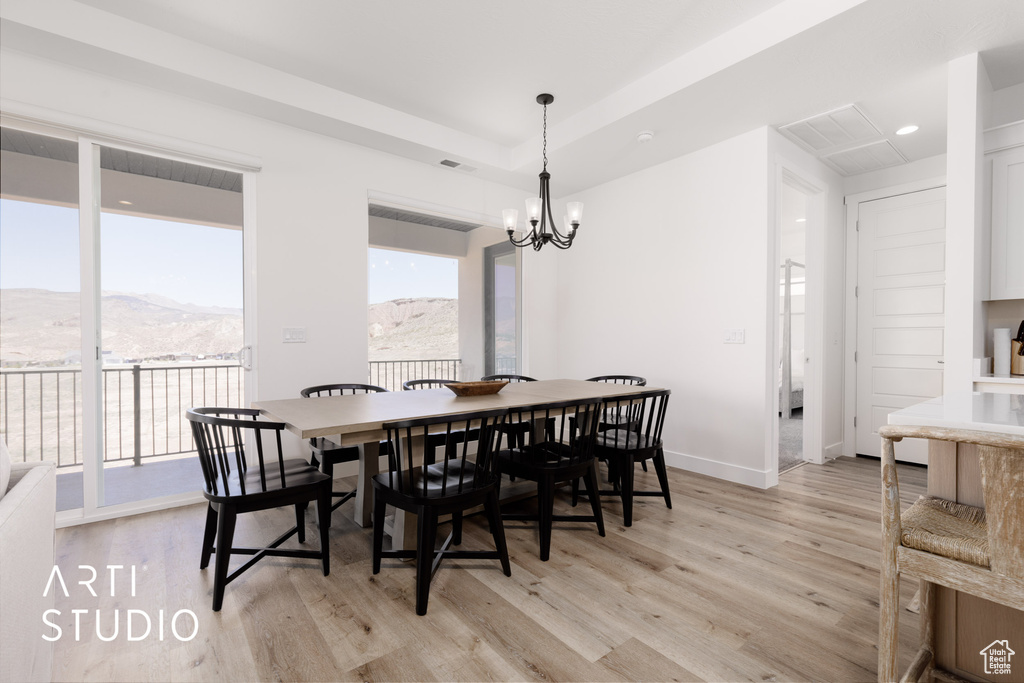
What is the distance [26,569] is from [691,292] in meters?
4.06

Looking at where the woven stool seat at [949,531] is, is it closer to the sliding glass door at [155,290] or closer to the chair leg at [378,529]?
the chair leg at [378,529]

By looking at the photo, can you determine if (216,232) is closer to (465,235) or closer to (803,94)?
(465,235)

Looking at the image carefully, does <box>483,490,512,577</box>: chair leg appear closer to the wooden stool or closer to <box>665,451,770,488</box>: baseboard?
the wooden stool

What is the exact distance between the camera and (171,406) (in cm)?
422

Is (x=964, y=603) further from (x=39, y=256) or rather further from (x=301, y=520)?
(x=39, y=256)

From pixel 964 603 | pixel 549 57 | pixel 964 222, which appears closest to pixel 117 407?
pixel 549 57

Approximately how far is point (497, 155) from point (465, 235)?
158cm

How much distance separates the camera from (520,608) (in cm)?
189

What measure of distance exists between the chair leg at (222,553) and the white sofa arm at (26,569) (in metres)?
0.50

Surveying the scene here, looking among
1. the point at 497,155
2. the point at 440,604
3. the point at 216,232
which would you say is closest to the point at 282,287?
the point at 216,232

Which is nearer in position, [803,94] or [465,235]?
[803,94]

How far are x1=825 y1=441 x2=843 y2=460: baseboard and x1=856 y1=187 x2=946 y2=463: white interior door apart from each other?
0.50ft

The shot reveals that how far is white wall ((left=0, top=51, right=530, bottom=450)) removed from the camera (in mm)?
3004

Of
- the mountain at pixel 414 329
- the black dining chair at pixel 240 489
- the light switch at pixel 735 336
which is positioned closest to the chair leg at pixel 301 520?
the black dining chair at pixel 240 489
